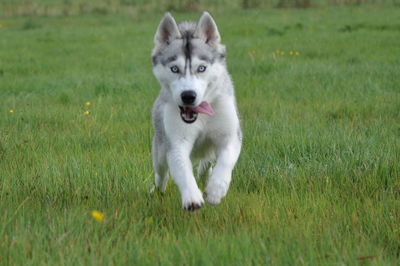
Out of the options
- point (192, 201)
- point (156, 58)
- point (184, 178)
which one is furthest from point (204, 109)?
point (192, 201)

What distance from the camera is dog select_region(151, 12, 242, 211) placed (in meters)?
3.60

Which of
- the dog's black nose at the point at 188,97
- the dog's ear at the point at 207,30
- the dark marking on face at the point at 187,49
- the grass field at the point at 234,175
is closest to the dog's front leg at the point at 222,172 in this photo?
the grass field at the point at 234,175

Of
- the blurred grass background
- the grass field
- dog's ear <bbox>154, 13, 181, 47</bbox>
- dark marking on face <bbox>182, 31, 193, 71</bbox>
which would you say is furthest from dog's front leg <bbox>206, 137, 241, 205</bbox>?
the blurred grass background

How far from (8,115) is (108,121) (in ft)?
4.32

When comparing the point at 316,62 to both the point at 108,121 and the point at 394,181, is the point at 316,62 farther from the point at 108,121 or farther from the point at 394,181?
the point at 394,181

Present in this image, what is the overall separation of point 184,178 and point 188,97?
1.80 ft

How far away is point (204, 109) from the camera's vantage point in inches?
149

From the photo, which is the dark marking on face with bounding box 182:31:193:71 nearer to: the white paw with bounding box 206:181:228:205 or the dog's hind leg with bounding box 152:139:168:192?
the dog's hind leg with bounding box 152:139:168:192

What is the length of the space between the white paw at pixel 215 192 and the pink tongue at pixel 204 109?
1.80ft

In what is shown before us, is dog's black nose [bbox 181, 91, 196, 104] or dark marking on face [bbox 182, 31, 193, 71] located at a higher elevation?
dark marking on face [bbox 182, 31, 193, 71]

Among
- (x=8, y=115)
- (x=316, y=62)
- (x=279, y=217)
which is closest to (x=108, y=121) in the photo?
(x=8, y=115)

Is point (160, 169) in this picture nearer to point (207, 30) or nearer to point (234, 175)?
point (234, 175)

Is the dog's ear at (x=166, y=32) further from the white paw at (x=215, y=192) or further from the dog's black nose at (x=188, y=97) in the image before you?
the white paw at (x=215, y=192)

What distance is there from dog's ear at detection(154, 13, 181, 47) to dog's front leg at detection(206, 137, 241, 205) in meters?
0.95
